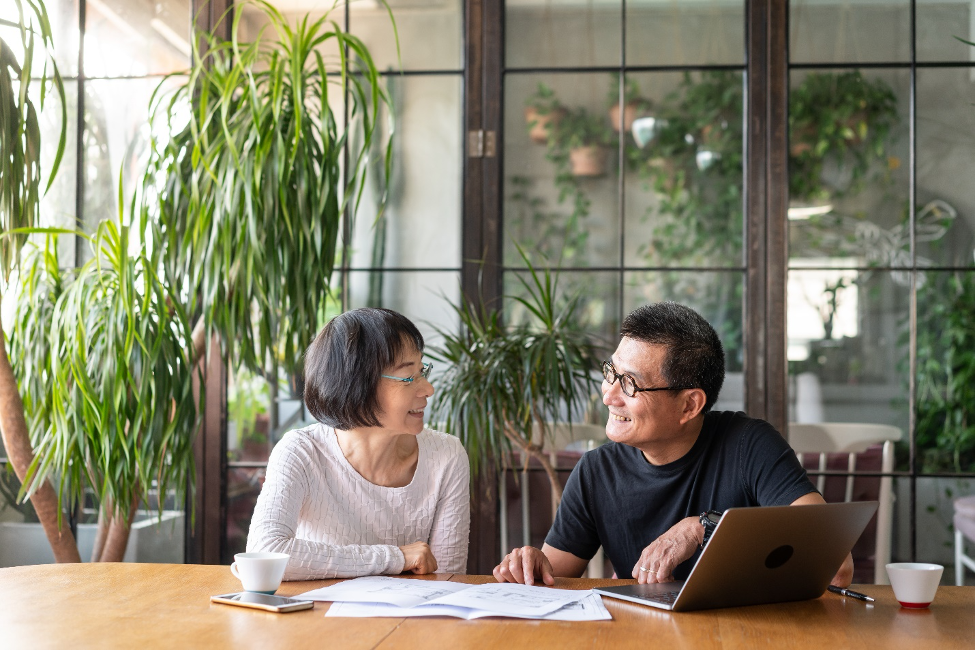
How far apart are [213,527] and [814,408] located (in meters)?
2.21

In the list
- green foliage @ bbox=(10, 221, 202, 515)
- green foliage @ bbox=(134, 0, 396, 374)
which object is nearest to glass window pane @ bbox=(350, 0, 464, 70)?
green foliage @ bbox=(134, 0, 396, 374)

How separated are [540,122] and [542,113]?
3 cm

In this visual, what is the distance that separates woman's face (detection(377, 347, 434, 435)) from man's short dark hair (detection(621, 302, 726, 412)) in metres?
0.46

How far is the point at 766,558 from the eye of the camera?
1.46 m

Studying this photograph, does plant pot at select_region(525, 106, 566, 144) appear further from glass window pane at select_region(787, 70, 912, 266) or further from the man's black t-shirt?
the man's black t-shirt

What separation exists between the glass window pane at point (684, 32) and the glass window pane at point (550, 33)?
14cm

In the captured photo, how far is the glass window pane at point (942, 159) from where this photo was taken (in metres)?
3.46

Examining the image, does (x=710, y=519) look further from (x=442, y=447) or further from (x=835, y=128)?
(x=835, y=128)

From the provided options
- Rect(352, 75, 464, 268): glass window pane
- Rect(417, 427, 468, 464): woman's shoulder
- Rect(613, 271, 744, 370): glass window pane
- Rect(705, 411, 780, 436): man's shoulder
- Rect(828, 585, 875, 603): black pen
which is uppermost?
Rect(352, 75, 464, 268): glass window pane

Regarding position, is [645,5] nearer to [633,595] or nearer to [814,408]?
[814,408]

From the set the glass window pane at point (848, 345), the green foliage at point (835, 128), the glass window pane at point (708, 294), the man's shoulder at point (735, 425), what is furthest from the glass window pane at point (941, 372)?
the man's shoulder at point (735, 425)

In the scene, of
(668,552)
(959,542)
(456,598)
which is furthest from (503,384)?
(959,542)

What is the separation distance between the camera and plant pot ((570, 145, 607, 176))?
3576mm

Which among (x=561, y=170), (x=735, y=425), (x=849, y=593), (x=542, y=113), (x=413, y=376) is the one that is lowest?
(x=849, y=593)
